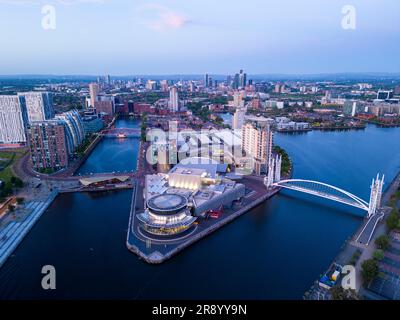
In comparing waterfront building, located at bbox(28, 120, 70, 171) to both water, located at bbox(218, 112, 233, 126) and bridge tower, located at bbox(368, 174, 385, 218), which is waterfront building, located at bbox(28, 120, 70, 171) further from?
water, located at bbox(218, 112, 233, 126)

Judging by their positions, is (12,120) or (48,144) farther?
Result: (12,120)

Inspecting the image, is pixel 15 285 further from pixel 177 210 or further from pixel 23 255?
pixel 177 210

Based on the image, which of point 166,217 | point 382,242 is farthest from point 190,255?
point 382,242

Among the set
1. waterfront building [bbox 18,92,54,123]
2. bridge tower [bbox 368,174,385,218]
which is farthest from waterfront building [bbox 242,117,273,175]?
waterfront building [bbox 18,92,54,123]

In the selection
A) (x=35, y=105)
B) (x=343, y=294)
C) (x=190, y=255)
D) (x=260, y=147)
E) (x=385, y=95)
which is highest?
(x=385, y=95)

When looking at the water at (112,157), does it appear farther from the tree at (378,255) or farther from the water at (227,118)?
the tree at (378,255)

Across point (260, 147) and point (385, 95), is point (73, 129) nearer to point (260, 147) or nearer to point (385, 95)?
point (260, 147)
